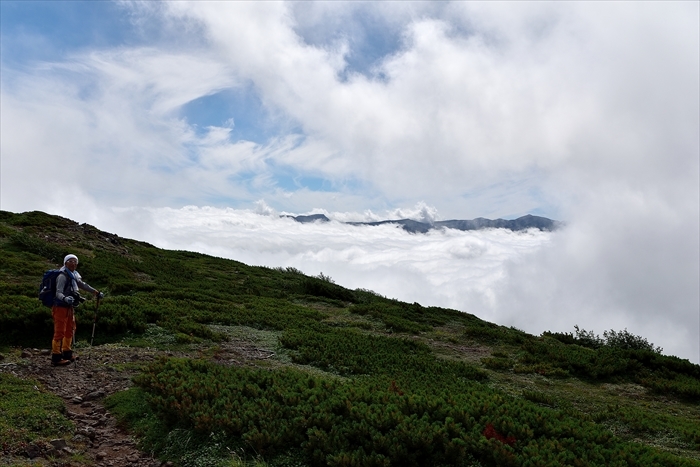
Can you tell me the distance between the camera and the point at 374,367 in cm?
1441

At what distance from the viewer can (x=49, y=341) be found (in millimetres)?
14609

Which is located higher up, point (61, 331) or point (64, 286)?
point (64, 286)

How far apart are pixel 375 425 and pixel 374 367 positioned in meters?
6.40

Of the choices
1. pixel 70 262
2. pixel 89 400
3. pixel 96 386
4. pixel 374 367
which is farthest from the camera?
pixel 374 367

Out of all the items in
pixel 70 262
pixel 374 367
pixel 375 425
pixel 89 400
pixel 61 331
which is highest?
pixel 70 262

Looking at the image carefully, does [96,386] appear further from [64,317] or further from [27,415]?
[64,317]

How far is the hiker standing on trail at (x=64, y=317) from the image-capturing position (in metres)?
12.2

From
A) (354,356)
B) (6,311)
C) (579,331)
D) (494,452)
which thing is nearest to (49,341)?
(6,311)

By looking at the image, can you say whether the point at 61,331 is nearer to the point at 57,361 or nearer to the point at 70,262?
the point at 57,361

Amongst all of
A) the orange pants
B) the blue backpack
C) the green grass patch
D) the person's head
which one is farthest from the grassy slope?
the person's head

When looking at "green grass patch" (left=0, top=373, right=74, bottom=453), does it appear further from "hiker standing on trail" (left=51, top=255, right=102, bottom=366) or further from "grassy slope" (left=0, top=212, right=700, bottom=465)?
"hiker standing on trail" (left=51, top=255, right=102, bottom=366)

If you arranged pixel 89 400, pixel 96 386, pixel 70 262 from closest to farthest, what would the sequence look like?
pixel 89 400 < pixel 96 386 < pixel 70 262

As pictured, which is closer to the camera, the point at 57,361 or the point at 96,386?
the point at 96,386

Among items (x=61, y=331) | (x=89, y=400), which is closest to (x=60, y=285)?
(x=61, y=331)
